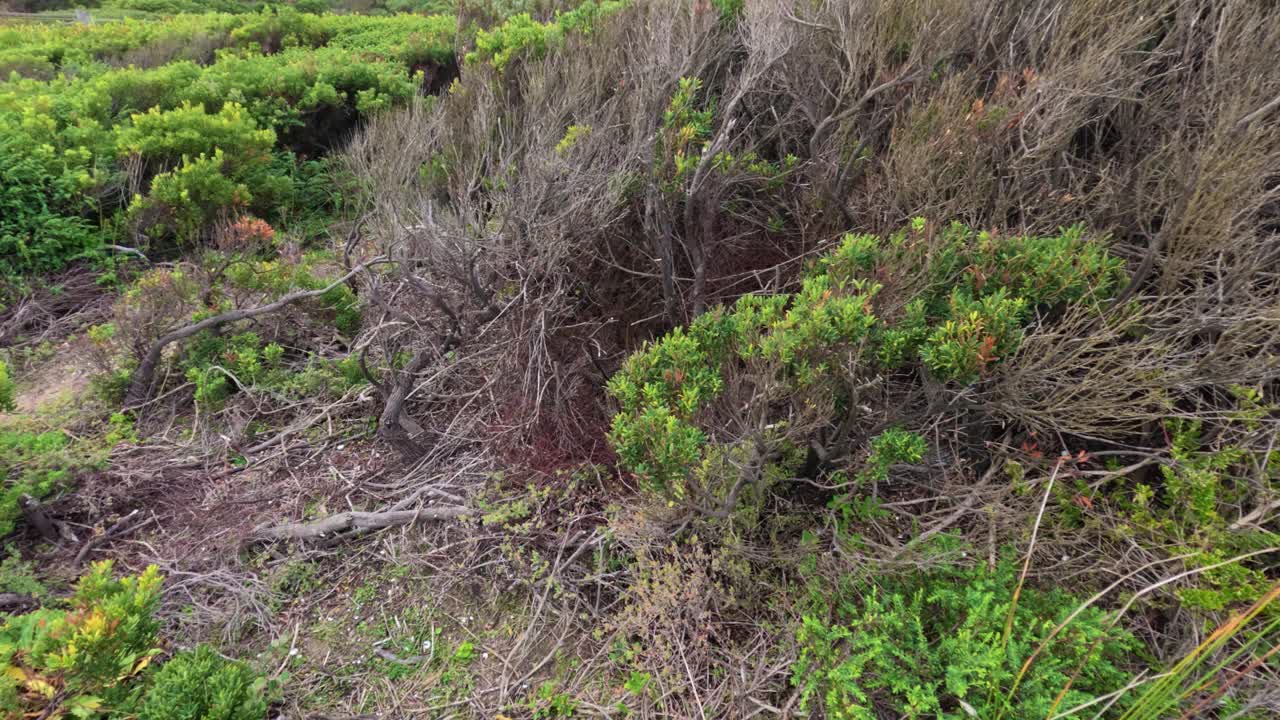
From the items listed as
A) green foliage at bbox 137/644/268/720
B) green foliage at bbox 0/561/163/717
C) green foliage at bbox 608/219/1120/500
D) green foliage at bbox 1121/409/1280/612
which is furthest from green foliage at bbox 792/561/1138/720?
green foliage at bbox 0/561/163/717

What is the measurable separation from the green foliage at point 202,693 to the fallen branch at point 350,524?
90 centimetres

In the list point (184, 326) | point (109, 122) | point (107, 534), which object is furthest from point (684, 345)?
point (109, 122)

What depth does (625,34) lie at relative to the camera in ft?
13.6

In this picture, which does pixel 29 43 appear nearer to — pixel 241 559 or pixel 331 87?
pixel 331 87

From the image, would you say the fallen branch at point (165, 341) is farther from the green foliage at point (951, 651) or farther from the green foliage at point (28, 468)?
→ the green foliage at point (951, 651)

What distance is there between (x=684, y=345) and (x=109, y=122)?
7.28 metres

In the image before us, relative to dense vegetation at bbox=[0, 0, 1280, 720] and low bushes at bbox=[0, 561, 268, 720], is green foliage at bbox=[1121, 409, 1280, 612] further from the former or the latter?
low bushes at bbox=[0, 561, 268, 720]

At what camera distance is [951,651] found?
2209mm

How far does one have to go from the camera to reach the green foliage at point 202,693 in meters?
2.26

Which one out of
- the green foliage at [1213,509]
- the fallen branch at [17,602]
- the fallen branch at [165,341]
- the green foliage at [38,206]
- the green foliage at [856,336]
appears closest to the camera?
the green foliage at [1213,509]

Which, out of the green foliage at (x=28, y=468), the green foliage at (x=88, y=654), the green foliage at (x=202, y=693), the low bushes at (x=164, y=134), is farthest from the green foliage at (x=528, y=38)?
the green foliage at (x=202, y=693)

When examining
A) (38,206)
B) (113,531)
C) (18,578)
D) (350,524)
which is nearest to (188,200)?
(38,206)

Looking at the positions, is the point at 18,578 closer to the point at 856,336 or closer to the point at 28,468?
the point at 28,468

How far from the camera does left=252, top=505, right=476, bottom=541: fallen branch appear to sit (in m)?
3.43
